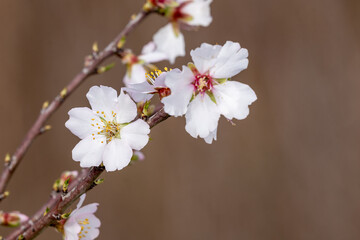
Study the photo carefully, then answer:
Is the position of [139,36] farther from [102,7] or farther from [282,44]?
[282,44]

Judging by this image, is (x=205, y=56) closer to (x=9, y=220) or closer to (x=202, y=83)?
(x=202, y=83)

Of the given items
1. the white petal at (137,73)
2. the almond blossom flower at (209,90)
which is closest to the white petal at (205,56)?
the almond blossom flower at (209,90)

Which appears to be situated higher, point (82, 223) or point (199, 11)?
point (199, 11)

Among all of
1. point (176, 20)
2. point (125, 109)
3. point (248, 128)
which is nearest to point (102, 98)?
point (125, 109)

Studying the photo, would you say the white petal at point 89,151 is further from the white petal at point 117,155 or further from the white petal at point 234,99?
the white petal at point 234,99

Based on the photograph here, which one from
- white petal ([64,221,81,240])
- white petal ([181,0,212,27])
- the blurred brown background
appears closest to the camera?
white petal ([181,0,212,27])

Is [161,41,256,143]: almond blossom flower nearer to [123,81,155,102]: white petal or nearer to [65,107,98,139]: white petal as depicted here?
[123,81,155,102]: white petal

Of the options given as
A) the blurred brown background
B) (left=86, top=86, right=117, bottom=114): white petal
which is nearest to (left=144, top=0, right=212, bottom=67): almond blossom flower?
(left=86, top=86, right=117, bottom=114): white petal
